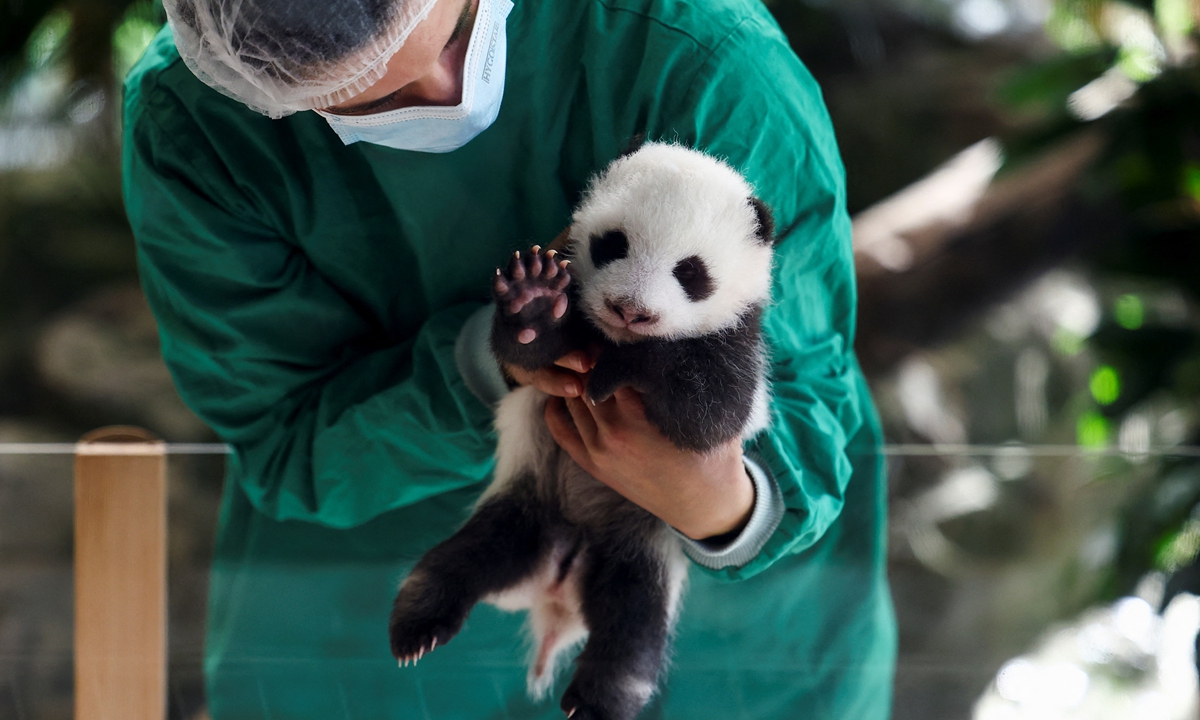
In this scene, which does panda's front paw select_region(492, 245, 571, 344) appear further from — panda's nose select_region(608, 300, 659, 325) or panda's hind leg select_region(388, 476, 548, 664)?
panda's hind leg select_region(388, 476, 548, 664)

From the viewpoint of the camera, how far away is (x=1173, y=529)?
68.3 inches

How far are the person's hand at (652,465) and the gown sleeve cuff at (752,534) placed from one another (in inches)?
0.4

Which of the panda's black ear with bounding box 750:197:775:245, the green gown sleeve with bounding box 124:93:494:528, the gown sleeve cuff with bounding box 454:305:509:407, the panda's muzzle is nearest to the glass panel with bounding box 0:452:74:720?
the green gown sleeve with bounding box 124:93:494:528

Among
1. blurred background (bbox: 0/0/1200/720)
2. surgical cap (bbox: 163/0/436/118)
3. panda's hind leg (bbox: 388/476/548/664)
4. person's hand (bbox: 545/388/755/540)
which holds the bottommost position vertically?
blurred background (bbox: 0/0/1200/720)

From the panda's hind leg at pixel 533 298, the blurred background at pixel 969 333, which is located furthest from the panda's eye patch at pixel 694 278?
the blurred background at pixel 969 333

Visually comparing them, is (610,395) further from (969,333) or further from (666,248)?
(969,333)

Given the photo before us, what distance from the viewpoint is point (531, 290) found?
76 cm

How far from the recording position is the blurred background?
1288mm

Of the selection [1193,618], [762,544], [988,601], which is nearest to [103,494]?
[762,544]

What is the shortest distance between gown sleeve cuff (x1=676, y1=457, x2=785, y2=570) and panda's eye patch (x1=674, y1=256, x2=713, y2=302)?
23 centimetres

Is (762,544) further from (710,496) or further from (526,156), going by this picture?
(526,156)

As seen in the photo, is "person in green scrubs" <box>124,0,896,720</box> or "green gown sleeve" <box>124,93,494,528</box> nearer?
"person in green scrubs" <box>124,0,896,720</box>

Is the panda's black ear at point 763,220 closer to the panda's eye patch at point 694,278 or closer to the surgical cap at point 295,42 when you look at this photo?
the panda's eye patch at point 694,278

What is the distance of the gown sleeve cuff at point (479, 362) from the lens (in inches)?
41.9
